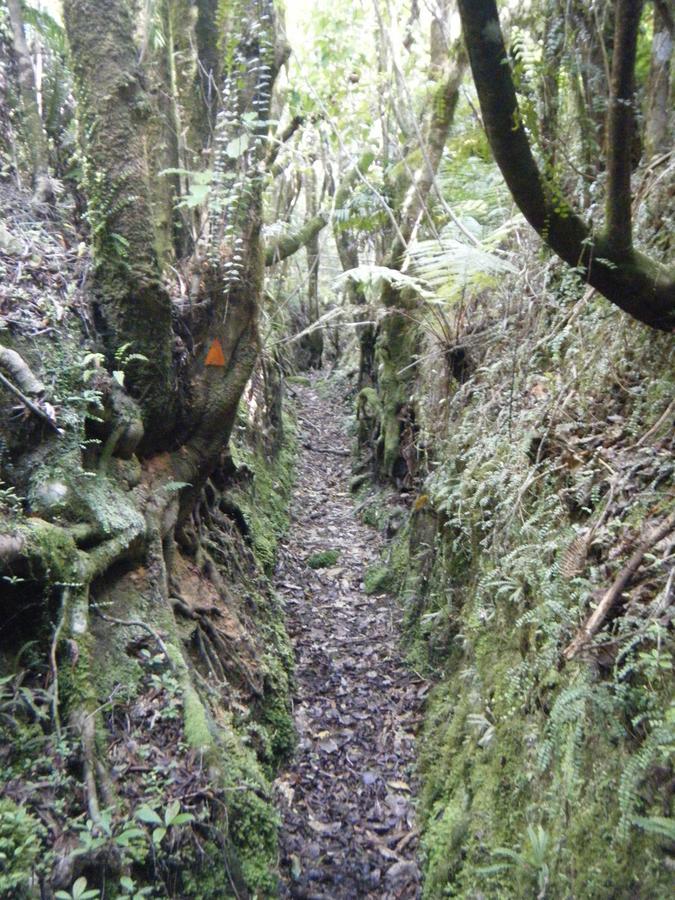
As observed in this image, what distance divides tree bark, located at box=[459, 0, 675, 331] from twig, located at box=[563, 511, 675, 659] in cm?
115

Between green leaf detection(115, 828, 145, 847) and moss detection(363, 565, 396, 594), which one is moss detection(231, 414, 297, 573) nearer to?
moss detection(363, 565, 396, 594)

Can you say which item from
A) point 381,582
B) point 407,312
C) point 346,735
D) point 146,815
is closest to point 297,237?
point 407,312

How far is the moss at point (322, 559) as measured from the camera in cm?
779

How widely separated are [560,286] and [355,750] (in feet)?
13.5

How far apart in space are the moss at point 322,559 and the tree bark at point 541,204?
5390 mm

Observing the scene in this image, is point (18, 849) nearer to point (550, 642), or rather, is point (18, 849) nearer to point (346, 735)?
point (550, 642)

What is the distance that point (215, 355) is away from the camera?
17.1 ft

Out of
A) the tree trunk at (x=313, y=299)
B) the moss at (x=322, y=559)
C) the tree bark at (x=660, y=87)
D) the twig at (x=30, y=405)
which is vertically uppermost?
the tree trunk at (x=313, y=299)

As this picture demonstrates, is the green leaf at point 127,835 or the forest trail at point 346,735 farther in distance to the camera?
the forest trail at point 346,735

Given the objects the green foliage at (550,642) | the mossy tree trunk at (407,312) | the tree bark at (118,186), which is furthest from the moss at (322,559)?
the tree bark at (118,186)

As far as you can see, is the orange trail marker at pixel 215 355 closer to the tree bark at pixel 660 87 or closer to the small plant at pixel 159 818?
the small plant at pixel 159 818

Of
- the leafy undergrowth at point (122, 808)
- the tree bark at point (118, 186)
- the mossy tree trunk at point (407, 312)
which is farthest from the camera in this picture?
the mossy tree trunk at point (407, 312)

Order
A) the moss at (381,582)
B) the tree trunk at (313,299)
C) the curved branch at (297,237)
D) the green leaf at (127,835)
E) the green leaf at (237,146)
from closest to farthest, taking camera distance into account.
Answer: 1. the green leaf at (127,835)
2. the green leaf at (237,146)
3. the moss at (381,582)
4. the curved branch at (297,237)
5. the tree trunk at (313,299)

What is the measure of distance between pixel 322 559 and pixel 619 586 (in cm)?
546
